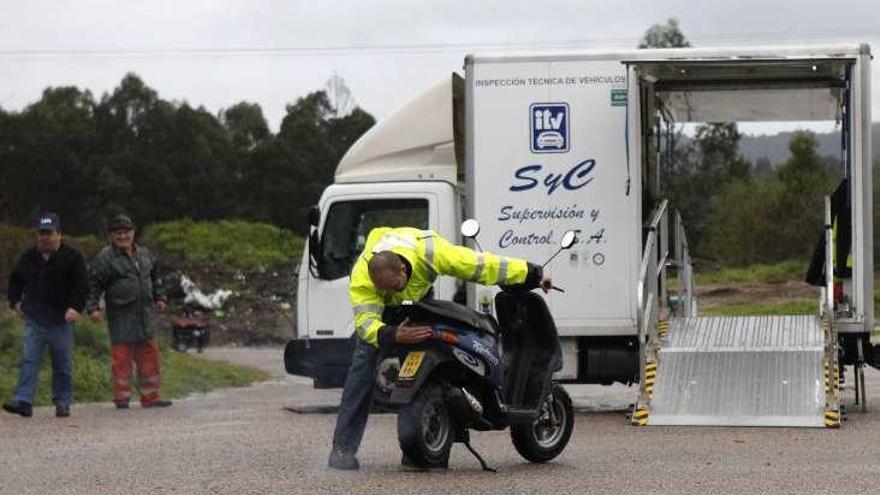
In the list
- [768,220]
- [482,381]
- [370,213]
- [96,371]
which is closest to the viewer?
[482,381]

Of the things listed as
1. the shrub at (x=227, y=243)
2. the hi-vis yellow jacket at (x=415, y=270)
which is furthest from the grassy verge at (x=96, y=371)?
the shrub at (x=227, y=243)

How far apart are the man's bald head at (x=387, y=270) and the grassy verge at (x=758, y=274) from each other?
28.6 metres

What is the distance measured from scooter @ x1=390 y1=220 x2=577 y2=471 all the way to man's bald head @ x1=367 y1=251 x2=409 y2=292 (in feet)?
0.60

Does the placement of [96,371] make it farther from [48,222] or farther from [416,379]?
[416,379]

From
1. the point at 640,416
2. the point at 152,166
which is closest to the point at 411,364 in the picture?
the point at 640,416

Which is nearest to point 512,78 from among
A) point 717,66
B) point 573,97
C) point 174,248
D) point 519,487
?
point 573,97

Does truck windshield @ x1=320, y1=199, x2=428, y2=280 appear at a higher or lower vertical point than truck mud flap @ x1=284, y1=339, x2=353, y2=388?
higher

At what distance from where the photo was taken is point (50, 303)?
16516 mm

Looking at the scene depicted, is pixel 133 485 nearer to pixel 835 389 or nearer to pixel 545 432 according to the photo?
pixel 545 432

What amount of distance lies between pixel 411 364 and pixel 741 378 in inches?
211

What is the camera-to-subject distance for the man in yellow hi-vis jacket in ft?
34.6

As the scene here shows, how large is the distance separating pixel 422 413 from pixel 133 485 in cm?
166

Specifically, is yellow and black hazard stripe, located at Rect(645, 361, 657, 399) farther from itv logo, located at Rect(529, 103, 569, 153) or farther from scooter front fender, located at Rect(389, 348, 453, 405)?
scooter front fender, located at Rect(389, 348, 453, 405)

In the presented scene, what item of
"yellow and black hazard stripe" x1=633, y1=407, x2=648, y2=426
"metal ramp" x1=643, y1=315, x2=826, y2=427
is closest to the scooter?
"yellow and black hazard stripe" x1=633, y1=407, x2=648, y2=426
